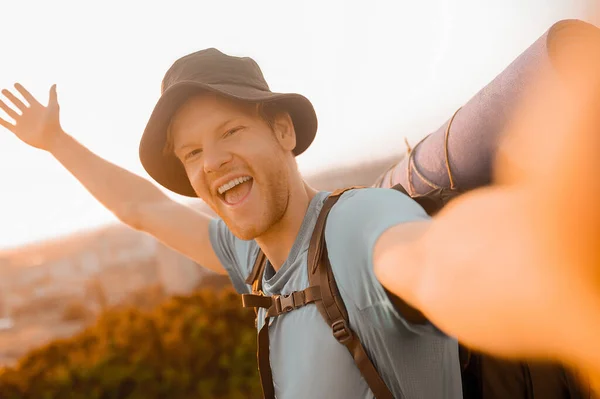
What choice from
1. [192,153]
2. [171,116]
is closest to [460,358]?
[192,153]

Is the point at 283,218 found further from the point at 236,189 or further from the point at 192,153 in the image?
the point at 192,153

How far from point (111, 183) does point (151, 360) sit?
136 inches

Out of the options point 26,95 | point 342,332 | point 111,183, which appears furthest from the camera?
point 26,95

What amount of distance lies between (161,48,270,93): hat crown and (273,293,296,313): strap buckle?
0.75m

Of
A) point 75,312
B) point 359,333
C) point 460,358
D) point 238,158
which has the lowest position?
point 75,312

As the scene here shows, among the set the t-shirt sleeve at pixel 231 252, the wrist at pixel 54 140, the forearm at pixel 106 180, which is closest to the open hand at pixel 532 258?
the t-shirt sleeve at pixel 231 252

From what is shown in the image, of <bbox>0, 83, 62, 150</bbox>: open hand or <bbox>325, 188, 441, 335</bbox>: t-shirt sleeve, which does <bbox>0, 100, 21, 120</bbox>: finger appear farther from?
<bbox>325, 188, 441, 335</bbox>: t-shirt sleeve

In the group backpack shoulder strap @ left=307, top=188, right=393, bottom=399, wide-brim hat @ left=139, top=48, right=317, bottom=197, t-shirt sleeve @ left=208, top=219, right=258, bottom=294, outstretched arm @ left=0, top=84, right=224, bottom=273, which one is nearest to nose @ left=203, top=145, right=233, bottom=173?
wide-brim hat @ left=139, top=48, right=317, bottom=197

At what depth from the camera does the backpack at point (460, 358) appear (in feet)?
3.70

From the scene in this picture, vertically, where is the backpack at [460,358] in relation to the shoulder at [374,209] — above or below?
below

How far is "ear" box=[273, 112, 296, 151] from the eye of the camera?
5.26ft

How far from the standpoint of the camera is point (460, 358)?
50.5 inches

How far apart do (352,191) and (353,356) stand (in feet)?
1.49

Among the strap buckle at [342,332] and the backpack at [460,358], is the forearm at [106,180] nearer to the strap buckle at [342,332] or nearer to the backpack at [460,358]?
the backpack at [460,358]
